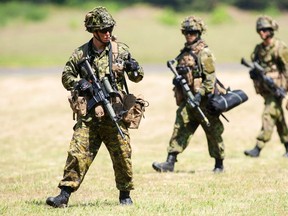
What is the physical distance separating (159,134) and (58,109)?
440 centimetres

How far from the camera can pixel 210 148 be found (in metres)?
12.6

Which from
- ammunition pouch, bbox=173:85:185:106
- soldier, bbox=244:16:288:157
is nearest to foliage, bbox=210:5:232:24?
soldier, bbox=244:16:288:157

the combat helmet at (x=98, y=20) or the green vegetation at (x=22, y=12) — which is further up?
the combat helmet at (x=98, y=20)

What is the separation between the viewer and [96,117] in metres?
9.37

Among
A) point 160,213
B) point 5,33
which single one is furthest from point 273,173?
point 5,33

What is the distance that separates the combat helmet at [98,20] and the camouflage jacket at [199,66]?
9.94 ft

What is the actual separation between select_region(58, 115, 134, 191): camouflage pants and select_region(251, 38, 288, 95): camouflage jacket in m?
5.19

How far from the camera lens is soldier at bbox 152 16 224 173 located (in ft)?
39.6

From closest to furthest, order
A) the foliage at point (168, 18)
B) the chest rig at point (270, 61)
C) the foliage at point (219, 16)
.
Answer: the chest rig at point (270, 61)
the foliage at point (168, 18)
the foliage at point (219, 16)

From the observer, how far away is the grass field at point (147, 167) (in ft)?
31.3

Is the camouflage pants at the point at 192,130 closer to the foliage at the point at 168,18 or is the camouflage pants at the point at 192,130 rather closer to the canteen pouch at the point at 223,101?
the canteen pouch at the point at 223,101

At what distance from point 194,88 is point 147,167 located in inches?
75.4

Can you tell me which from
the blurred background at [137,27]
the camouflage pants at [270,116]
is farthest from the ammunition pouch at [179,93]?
the blurred background at [137,27]

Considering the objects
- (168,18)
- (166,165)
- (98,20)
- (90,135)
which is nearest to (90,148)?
(90,135)
